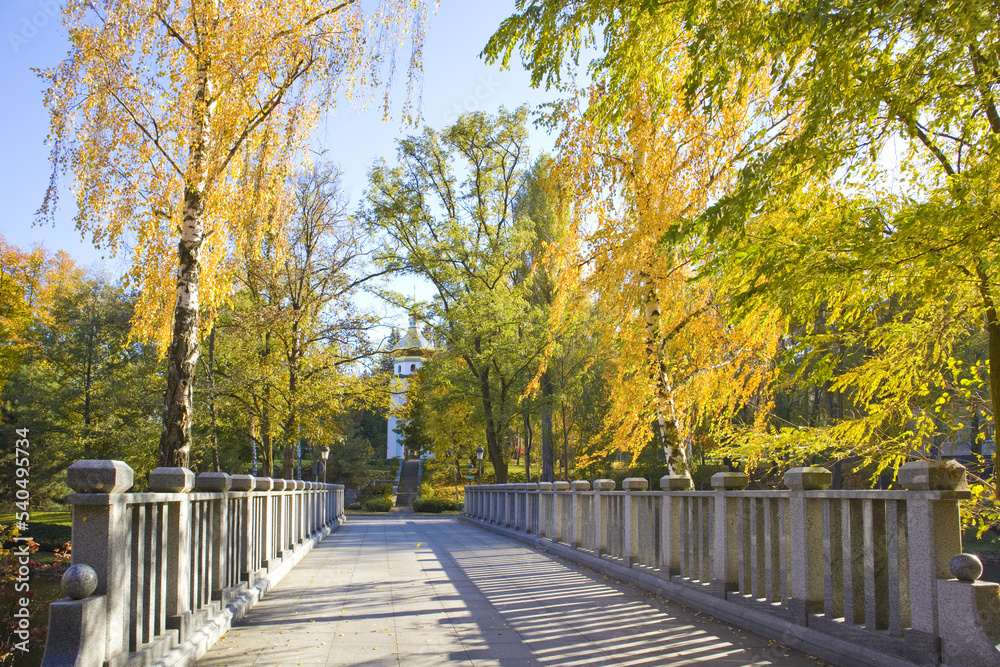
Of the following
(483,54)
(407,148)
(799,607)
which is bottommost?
(799,607)

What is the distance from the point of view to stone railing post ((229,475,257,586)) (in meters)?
6.77

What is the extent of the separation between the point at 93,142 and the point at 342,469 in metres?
39.3

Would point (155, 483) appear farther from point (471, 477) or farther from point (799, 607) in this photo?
point (471, 477)

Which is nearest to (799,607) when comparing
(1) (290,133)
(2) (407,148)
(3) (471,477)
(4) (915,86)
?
(4) (915,86)

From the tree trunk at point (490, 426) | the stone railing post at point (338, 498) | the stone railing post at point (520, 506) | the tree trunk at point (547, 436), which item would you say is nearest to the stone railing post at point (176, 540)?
the stone railing post at point (520, 506)

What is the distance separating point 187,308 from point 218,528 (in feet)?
12.6

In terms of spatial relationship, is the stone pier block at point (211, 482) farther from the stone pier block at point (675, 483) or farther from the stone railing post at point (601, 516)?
the stone railing post at point (601, 516)

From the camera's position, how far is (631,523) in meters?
8.58

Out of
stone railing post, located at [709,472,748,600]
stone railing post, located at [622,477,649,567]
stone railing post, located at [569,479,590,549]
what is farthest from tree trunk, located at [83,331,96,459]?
stone railing post, located at [709,472,748,600]

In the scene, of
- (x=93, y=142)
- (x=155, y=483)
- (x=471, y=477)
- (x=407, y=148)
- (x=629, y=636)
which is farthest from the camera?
(x=471, y=477)

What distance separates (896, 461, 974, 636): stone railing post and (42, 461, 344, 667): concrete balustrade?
13.0 ft

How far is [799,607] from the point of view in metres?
4.98

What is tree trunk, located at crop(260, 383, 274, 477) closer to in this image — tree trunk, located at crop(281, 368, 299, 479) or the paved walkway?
tree trunk, located at crop(281, 368, 299, 479)

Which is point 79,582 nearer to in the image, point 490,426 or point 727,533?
point 727,533
